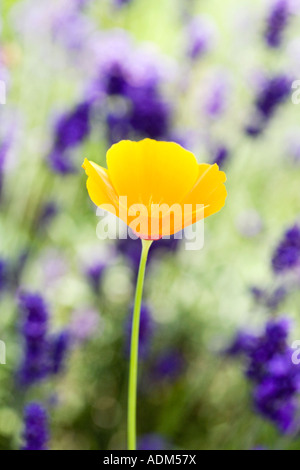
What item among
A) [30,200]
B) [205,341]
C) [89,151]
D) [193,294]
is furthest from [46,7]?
[205,341]

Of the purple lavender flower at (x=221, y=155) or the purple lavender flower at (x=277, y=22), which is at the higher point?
the purple lavender flower at (x=277, y=22)

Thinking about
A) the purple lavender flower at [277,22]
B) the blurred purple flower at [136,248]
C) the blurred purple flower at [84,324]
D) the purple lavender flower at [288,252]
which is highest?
the purple lavender flower at [277,22]

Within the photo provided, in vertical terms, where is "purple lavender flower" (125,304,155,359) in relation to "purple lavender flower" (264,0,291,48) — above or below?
below

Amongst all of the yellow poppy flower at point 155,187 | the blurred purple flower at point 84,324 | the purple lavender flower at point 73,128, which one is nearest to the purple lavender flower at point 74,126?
the purple lavender flower at point 73,128

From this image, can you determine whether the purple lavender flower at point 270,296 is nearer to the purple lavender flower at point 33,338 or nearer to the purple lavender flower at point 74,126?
the purple lavender flower at point 33,338

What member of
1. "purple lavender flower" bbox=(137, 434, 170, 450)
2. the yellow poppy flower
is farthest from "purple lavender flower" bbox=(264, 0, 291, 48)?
"purple lavender flower" bbox=(137, 434, 170, 450)

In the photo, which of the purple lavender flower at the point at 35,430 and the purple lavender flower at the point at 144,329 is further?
the purple lavender flower at the point at 144,329

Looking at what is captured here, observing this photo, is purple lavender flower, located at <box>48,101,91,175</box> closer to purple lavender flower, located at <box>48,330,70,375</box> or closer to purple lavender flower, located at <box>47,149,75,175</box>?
purple lavender flower, located at <box>47,149,75,175</box>
